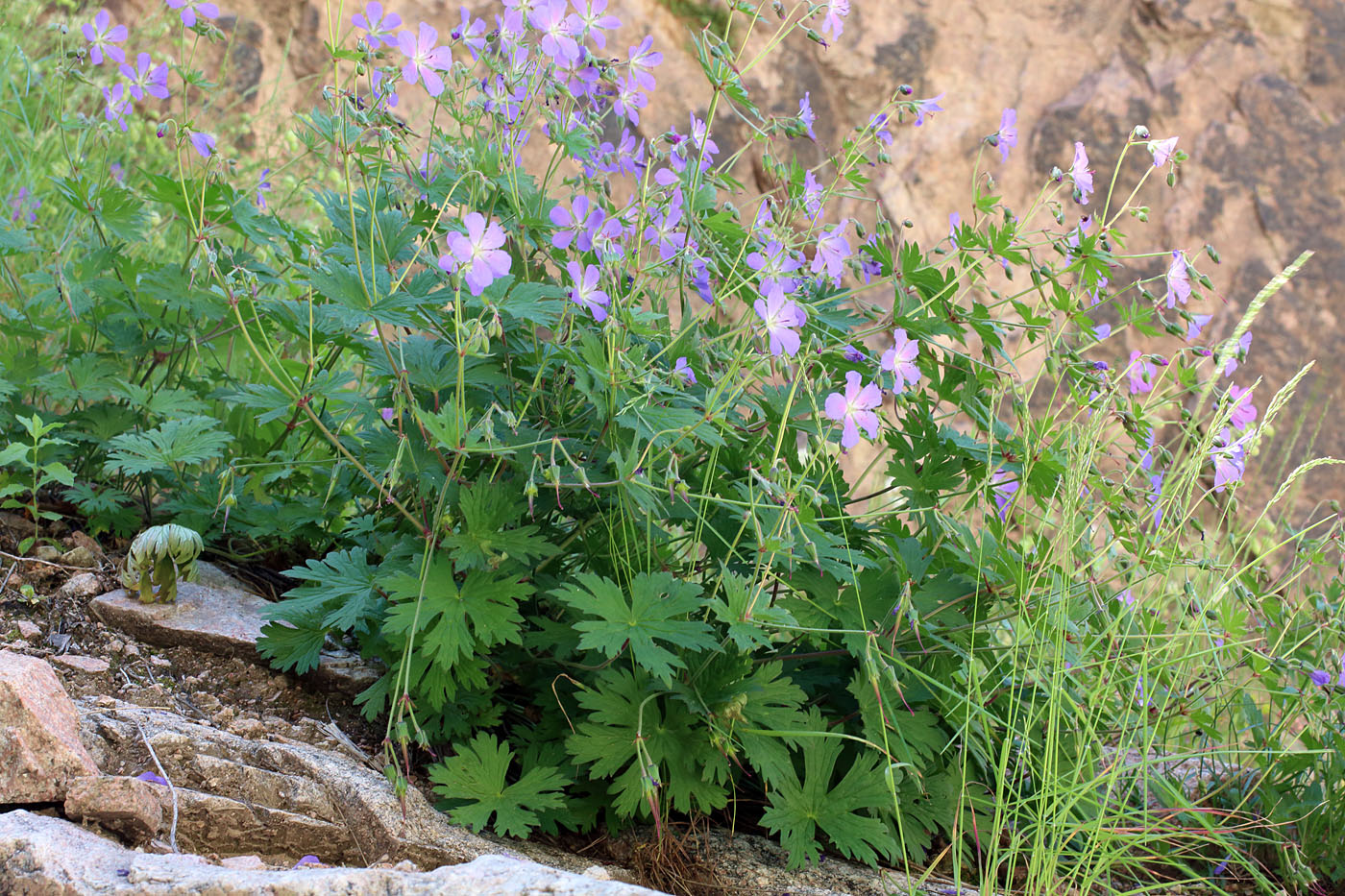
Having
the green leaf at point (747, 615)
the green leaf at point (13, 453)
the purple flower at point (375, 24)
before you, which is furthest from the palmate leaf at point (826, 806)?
the green leaf at point (13, 453)

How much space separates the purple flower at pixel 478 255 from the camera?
136 centimetres

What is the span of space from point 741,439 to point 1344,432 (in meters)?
4.77

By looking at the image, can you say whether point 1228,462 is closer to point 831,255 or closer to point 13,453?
point 831,255

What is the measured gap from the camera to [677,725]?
1560 millimetres

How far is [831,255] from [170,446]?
47.1 inches

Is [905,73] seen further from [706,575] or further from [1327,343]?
[706,575]

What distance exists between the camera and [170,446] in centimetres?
187

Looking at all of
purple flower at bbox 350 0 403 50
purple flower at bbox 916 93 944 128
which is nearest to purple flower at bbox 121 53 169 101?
purple flower at bbox 350 0 403 50

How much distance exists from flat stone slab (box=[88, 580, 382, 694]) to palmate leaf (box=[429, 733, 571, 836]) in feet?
1.11

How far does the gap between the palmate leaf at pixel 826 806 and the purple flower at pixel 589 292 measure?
27.2 inches

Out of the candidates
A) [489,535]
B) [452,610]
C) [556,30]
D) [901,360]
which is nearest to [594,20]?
[556,30]

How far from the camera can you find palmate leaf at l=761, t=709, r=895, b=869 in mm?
1534

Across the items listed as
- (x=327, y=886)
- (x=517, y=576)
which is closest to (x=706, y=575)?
(x=517, y=576)

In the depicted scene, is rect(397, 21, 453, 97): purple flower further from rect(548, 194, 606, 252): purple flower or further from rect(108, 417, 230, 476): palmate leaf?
rect(108, 417, 230, 476): palmate leaf
